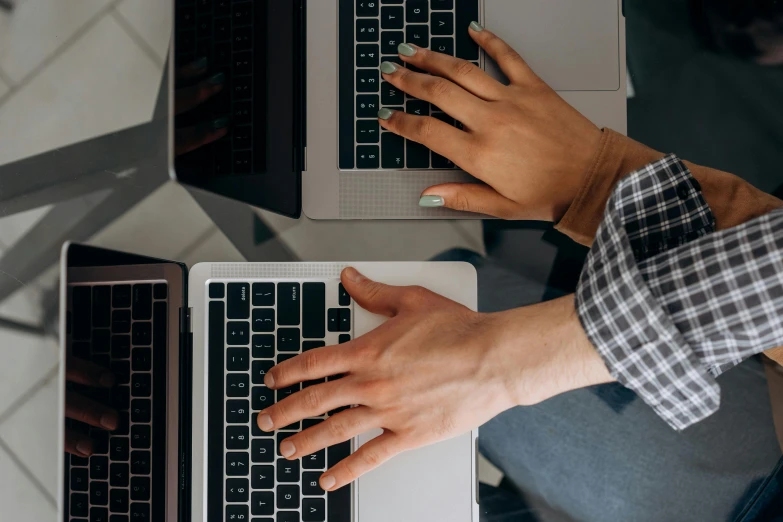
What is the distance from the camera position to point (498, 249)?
2.64 feet

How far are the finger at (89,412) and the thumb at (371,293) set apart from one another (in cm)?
34

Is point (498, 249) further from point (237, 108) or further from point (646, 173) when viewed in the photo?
point (237, 108)

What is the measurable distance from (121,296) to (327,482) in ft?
1.18

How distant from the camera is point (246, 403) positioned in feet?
2.46

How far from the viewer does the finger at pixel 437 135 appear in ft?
2.35

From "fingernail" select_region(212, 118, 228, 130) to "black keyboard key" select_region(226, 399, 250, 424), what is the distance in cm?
37

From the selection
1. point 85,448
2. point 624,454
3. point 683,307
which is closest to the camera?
point 683,307

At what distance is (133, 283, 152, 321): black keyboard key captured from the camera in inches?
28.3

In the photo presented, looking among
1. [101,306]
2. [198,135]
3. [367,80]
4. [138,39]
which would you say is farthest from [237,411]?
[138,39]

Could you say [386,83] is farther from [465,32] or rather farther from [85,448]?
[85,448]

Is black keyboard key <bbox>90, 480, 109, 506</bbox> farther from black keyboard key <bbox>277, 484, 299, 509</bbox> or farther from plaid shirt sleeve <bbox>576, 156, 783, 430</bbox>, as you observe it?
plaid shirt sleeve <bbox>576, 156, 783, 430</bbox>

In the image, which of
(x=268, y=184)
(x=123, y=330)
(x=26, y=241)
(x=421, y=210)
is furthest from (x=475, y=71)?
(x=26, y=241)

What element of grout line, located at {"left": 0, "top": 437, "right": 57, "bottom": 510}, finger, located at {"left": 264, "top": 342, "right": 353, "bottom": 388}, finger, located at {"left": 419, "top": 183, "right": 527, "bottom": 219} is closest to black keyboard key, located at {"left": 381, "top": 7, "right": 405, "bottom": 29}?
finger, located at {"left": 419, "top": 183, "right": 527, "bottom": 219}

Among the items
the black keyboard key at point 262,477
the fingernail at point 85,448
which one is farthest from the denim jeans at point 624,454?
the fingernail at point 85,448
